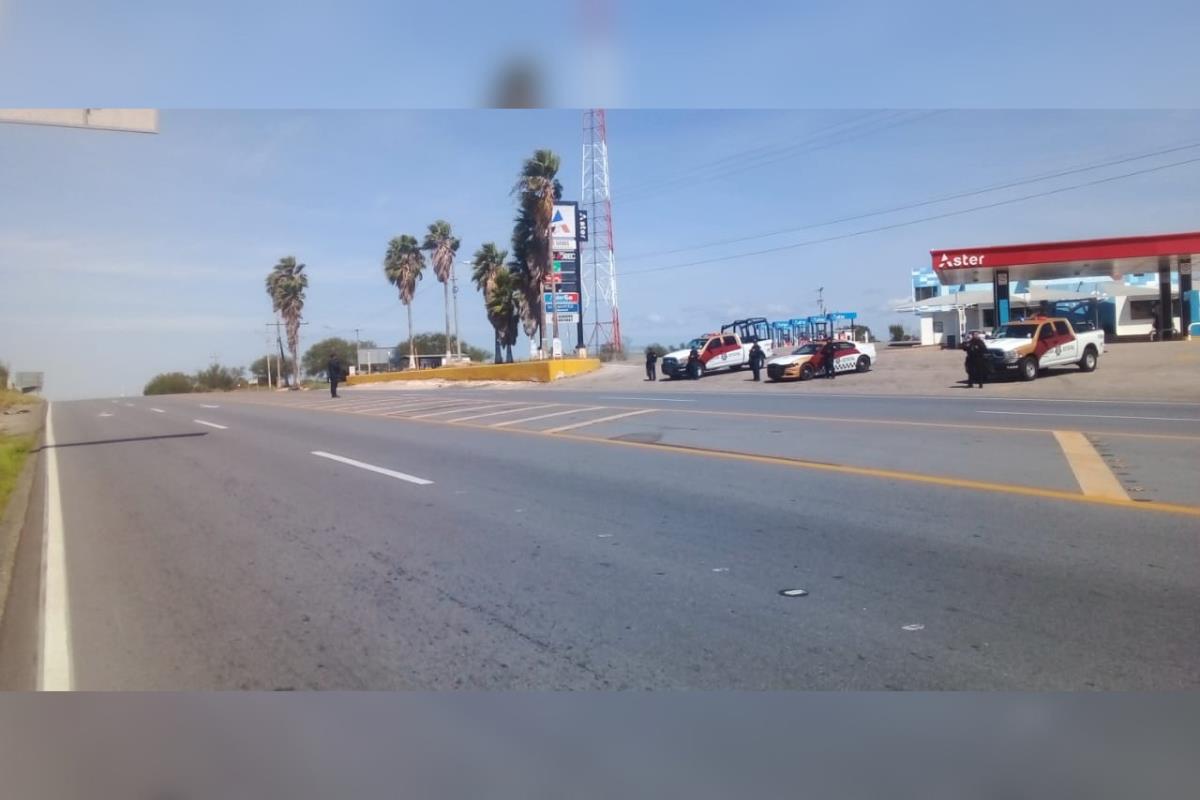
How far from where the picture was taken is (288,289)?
809 cm

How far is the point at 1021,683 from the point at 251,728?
388cm

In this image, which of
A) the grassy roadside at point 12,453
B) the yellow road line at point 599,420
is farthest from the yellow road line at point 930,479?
the grassy roadside at point 12,453

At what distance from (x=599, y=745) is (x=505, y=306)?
11182 mm

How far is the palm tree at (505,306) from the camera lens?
12615mm

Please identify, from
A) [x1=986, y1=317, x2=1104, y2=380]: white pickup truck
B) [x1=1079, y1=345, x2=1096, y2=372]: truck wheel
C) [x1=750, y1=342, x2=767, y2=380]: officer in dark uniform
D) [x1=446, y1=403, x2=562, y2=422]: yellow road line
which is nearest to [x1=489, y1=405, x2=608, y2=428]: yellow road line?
[x1=446, y1=403, x2=562, y2=422]: yellow road line

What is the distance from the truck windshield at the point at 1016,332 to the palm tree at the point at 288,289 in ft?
71.6

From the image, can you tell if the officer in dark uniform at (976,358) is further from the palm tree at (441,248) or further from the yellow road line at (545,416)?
the palm tree at (441,248)

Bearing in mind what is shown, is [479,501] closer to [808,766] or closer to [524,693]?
[524,693]

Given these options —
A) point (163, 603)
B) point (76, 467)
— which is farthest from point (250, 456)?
point (163, 603)

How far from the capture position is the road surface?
5086 millimetres

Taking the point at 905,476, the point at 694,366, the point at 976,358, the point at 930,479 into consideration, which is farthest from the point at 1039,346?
the point at 930,479

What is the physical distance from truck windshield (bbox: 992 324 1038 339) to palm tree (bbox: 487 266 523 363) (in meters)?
15.4

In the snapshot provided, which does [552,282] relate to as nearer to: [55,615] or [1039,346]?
[1039,346]

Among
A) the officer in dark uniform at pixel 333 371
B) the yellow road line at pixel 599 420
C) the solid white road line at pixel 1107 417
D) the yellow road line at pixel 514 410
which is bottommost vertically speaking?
the solid white road line at pixel 1107 417
